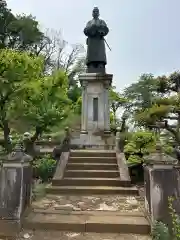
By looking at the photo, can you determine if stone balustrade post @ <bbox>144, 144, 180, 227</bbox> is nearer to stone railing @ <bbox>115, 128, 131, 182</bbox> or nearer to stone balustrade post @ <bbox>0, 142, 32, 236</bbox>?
stone balustrade post @ <bbox>0, 142, 32, 236</bbox>

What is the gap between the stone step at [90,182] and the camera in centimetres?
794

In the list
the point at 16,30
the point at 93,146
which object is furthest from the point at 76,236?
the point at 16,30

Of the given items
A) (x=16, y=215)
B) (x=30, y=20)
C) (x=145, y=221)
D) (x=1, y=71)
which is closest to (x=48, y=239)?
(x=16, y=215)

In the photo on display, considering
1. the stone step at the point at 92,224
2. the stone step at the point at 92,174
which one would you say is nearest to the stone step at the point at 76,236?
the stone step at the point at 92,224

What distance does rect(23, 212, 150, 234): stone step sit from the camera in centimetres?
488

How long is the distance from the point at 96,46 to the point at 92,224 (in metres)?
12.4

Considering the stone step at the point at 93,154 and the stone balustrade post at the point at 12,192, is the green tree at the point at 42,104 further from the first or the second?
the stone balustrade post at the point at 12,192

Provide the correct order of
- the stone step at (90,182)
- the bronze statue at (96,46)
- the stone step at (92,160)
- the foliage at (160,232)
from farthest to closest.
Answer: the bronze statue at (96,46)
the stone step at (92,160)
the stone step at (90,182)
the foliage at (160,232)

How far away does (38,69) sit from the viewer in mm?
11328

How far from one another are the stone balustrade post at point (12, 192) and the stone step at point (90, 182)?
292 cm

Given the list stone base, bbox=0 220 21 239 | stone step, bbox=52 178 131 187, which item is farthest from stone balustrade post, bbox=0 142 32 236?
stone step, bbox=52 178 131 187

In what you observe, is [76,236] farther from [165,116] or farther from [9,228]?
[165,116]

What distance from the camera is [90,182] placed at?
314 inches

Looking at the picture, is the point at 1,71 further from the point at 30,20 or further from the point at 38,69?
the point at 30,20
